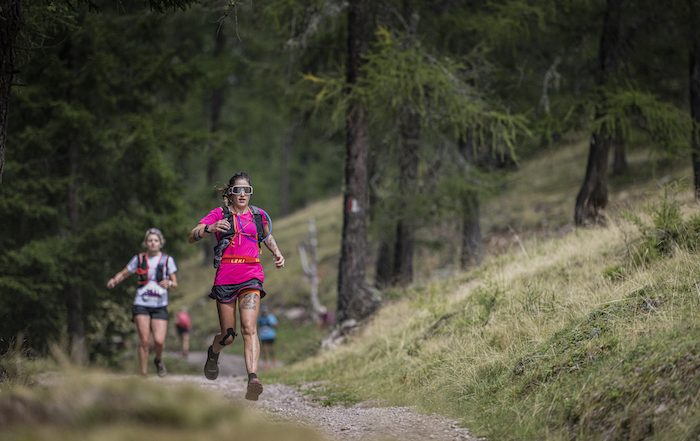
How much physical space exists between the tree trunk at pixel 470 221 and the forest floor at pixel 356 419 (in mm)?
7848

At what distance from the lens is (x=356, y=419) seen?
303 inches

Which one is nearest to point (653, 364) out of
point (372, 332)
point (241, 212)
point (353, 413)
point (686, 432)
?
point (686, 432)

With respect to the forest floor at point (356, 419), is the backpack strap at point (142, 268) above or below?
above

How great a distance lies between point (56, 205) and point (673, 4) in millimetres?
12979

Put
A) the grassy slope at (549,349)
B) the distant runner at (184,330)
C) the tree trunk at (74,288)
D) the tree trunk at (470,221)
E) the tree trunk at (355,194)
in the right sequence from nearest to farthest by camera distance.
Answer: the grassy slope at (549,349) < the tree trunk at (355,194) < the tree trunk at (74,288) < the tree trunk at (470,221) < the distant runner at (184,330)

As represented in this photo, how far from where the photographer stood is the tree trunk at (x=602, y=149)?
51.3 ft

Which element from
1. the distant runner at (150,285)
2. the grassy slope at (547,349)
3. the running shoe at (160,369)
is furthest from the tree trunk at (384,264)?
the distant runner at (150,285)

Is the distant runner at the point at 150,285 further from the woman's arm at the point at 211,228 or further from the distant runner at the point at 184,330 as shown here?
the distant runner at the point at 184,330

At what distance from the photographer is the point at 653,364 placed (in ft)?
19.1

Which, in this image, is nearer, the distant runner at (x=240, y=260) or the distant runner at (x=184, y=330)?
the distant runner at (x=240, y=260)

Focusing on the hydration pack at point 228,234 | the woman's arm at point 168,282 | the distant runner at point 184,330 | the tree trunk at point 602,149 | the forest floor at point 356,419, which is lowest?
the distant runner at point 184,330

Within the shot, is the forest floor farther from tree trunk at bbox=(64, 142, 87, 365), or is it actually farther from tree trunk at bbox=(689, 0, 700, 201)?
tree trunk at bbox=(689, 0, 700, 201)

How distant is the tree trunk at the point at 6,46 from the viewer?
7043 millimetres

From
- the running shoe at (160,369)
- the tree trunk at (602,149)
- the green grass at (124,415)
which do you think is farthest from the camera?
the tree trunk at (602,149)
